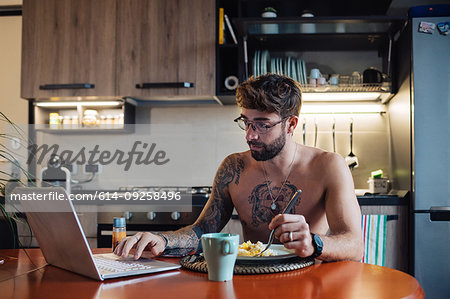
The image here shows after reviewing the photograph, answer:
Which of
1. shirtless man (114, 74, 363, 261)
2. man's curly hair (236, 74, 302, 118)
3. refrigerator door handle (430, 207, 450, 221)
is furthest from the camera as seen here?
refrigerator door handle (430, 207, 450, 221)

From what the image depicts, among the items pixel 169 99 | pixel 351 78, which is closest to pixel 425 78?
pixel 351 78

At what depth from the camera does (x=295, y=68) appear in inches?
124

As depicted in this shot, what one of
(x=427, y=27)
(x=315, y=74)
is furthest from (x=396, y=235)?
(x=427, y=27)

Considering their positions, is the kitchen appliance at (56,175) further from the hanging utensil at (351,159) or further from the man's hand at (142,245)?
the man's hand at (142,245)

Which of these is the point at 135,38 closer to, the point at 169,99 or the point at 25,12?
the point at 169,99

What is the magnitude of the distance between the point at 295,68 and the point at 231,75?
47cm

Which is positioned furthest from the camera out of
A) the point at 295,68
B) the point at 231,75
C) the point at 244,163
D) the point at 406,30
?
the point at 231,75

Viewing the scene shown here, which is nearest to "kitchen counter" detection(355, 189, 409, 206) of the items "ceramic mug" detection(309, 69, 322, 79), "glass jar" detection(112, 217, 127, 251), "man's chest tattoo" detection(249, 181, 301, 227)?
"ceramic mug" detection(309, 69, 322, 79)

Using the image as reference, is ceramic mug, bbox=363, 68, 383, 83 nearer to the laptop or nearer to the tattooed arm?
the tattooed arm

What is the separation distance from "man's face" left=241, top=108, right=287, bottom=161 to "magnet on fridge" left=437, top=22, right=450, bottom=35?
1511 mm

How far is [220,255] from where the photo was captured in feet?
3.15

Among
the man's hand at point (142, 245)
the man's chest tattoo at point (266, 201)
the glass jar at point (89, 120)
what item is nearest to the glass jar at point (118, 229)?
the man's hand at point (142, 245)

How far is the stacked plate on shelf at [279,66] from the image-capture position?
3.12m

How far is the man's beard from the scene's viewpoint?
175 centimetres
